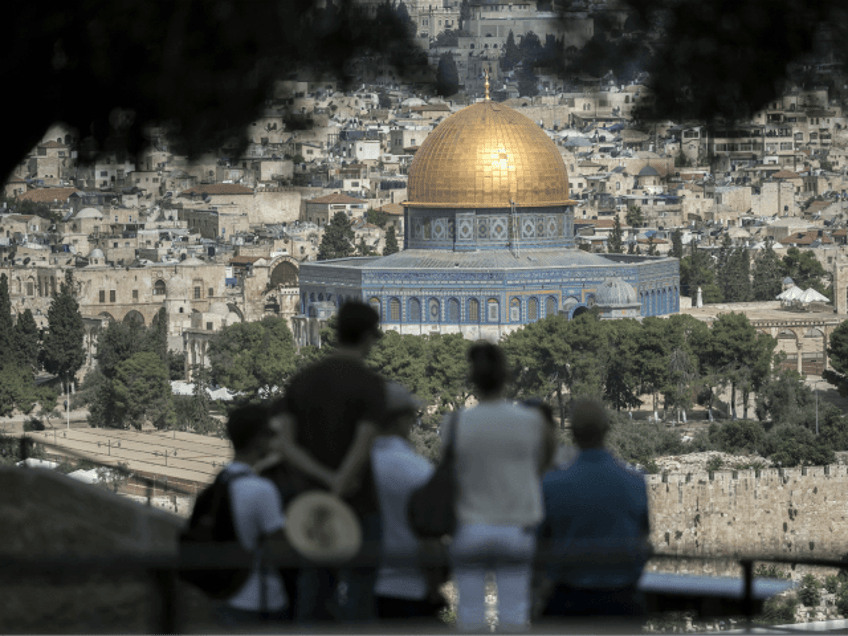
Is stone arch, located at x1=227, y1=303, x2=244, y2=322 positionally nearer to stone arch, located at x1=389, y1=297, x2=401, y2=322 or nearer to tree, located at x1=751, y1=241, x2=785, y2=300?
stone arch, located at x1=389, y1=297, x2=401, y2=322

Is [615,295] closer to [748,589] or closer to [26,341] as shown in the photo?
[26,341]

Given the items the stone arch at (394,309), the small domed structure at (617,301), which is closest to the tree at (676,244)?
the small domed structure at (617,301)

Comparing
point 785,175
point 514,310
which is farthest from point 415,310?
point 785,175

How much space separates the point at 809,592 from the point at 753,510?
5.68 metres

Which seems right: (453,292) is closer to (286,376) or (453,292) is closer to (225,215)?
(286,376)

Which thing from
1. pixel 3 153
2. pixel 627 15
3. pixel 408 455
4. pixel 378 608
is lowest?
pixel 378 608

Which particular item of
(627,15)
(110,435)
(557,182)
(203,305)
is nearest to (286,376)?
(110,435)

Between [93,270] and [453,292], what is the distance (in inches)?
697

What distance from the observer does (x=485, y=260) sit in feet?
175

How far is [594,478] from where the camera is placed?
9.98 meters

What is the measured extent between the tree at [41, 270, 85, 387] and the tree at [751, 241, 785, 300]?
2390 centimetres

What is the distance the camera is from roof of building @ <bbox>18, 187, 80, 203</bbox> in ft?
338

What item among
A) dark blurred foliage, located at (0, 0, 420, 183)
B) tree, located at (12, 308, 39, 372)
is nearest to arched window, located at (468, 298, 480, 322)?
tree, located at (12, 308, 39, 372)

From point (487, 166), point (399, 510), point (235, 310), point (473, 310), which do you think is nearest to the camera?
point (399, 510)
